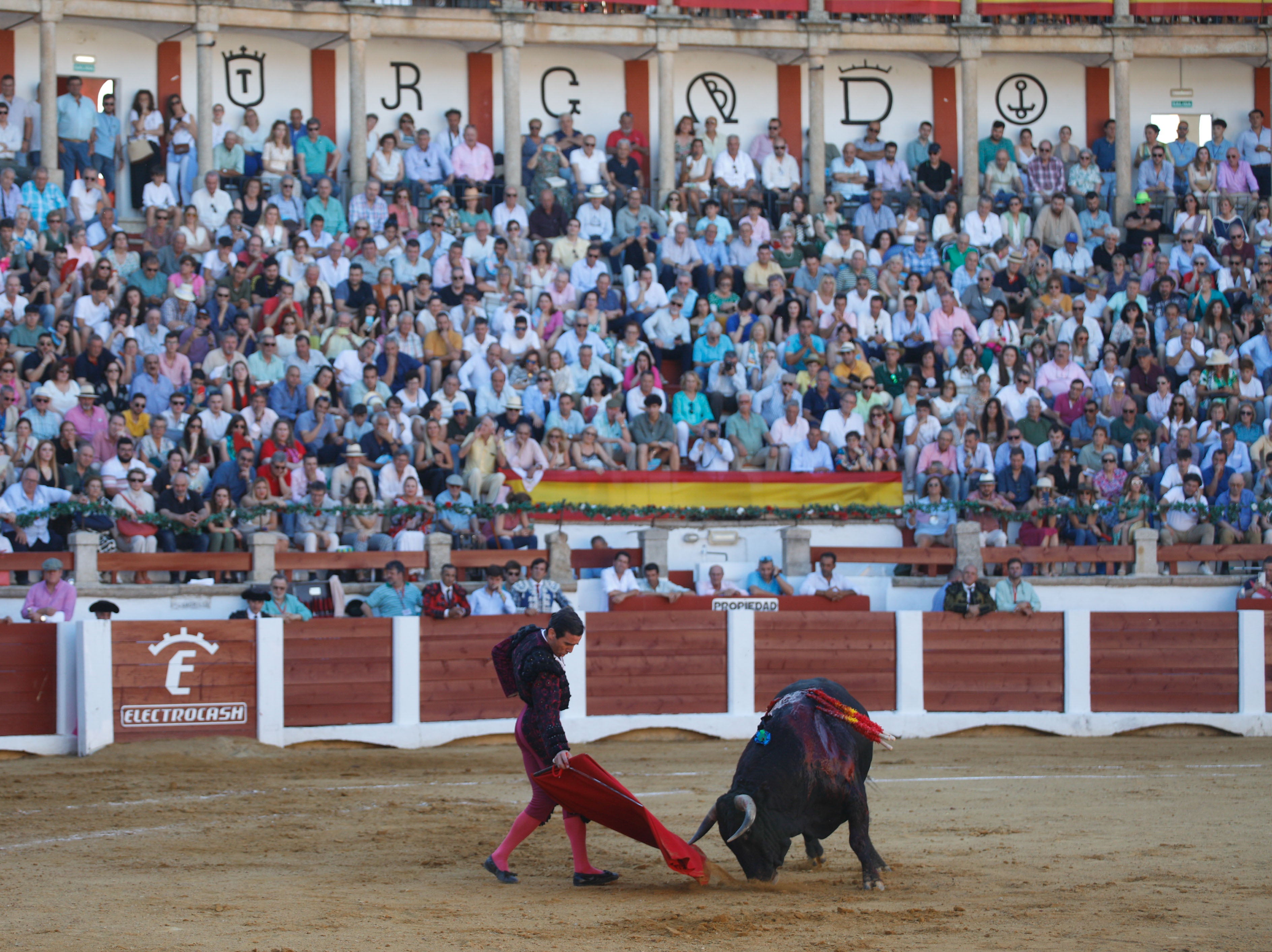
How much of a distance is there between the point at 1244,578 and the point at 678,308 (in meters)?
6.20

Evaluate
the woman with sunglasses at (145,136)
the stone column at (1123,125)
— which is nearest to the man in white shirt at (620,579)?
the woman with sunglasses at (145,136)

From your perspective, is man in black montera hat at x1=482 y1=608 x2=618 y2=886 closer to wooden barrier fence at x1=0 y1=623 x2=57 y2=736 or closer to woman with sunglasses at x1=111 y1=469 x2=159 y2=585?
wooden barrier fence at x1=0 y1=623 x2=57 y2=736

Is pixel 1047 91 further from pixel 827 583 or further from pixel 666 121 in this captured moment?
pixel 827 583

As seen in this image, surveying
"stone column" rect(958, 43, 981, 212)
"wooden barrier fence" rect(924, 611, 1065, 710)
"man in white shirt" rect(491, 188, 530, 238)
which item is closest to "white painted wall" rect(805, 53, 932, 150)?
"stone column" rect(958, 43, 981, 212)

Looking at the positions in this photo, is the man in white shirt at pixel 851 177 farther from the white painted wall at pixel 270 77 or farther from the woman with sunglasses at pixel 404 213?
the white painted wall at pixel 270 77

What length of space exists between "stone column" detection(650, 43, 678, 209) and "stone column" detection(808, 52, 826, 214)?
72.6 inches

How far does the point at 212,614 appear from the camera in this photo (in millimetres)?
13055

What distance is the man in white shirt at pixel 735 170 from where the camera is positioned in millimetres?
20000

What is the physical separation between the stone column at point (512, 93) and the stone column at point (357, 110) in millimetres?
1761

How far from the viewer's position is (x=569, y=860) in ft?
25.0

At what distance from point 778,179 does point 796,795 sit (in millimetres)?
14469

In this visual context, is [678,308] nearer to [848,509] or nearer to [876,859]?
[848,509]

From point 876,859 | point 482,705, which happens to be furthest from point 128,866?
point 482,705

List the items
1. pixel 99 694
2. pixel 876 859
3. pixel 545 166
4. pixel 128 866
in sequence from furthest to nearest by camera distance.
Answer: pixel 545 166 < pixel 99 694 < pixel 128 866 < pixel 876 859
